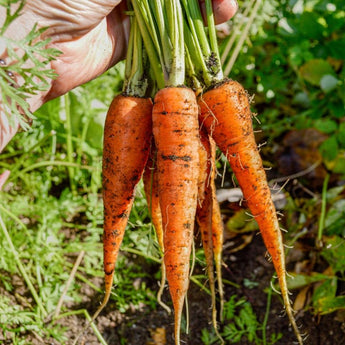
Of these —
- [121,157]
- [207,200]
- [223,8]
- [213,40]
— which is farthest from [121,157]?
[223,8]

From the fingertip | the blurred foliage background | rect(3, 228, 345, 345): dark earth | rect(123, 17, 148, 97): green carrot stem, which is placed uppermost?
the fingertip

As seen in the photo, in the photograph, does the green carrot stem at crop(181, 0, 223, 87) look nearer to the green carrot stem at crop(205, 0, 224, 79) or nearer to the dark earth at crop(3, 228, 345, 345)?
the green carrot stem at crop(205, 0, 224, 79)

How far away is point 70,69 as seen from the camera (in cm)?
169

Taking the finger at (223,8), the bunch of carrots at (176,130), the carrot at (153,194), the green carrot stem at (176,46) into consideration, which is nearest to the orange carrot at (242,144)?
the bunch of carrots at (176,130)

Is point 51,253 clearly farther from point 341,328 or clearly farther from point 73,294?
point 341,328

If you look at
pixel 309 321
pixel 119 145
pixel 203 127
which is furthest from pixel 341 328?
pixel 119 145

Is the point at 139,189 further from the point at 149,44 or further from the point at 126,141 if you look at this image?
the point at 149,44

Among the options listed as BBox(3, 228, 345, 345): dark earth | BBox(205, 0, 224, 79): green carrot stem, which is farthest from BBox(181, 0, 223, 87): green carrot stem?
BBox(3, 228, 345, 345): dark earth

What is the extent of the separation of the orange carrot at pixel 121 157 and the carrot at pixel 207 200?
205mm

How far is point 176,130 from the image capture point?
1474mm

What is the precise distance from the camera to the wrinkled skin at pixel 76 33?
4.62 ft

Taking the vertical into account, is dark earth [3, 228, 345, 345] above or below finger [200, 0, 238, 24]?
below

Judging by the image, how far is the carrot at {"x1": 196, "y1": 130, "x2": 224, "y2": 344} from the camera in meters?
1.63

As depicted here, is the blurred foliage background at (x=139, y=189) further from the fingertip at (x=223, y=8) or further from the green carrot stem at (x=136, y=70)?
the green carrot stem at (x=136, y=70)
